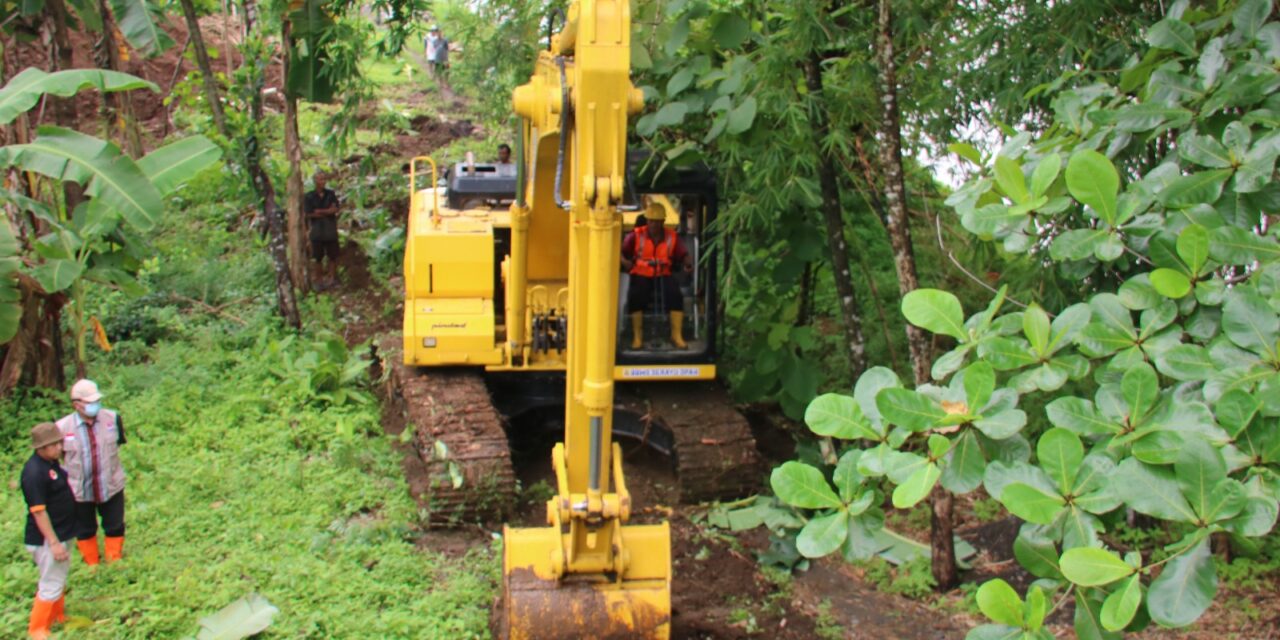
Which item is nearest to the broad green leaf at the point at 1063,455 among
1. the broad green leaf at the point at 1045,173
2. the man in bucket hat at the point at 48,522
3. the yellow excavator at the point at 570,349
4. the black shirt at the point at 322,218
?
the broad green leaf at the point at 1045,173

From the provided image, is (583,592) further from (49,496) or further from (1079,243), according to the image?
(1079,243)

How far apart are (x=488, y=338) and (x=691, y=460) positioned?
184 cm

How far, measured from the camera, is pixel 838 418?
3.29 meters

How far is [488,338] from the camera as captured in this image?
31.5ft

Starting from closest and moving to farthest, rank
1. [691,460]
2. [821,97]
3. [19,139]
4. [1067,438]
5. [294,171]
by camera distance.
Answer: [1067,438] < [821,97] < [691,460] < [19,139] < [294,171]

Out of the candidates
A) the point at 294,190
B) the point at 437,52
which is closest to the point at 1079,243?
the point at 294,190

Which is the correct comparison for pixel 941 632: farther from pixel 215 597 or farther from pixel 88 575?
pixel 88 575

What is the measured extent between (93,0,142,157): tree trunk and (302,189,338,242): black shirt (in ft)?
6.38

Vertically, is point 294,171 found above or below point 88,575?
above

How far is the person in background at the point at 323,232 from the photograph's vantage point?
14156 mm

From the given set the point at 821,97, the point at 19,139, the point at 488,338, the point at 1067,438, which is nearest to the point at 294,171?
the point at 19,139

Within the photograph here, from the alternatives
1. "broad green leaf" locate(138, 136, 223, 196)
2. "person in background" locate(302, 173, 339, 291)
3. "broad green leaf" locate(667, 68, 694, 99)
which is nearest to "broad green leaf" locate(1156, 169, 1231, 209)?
"broad green leaf" locate(667, 68, 694, 99)

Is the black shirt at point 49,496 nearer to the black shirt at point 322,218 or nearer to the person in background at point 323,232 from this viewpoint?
the person in background at point 323,232

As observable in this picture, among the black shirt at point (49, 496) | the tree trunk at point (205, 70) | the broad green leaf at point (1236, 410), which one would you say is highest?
the tree trunk at point (205, 70)
